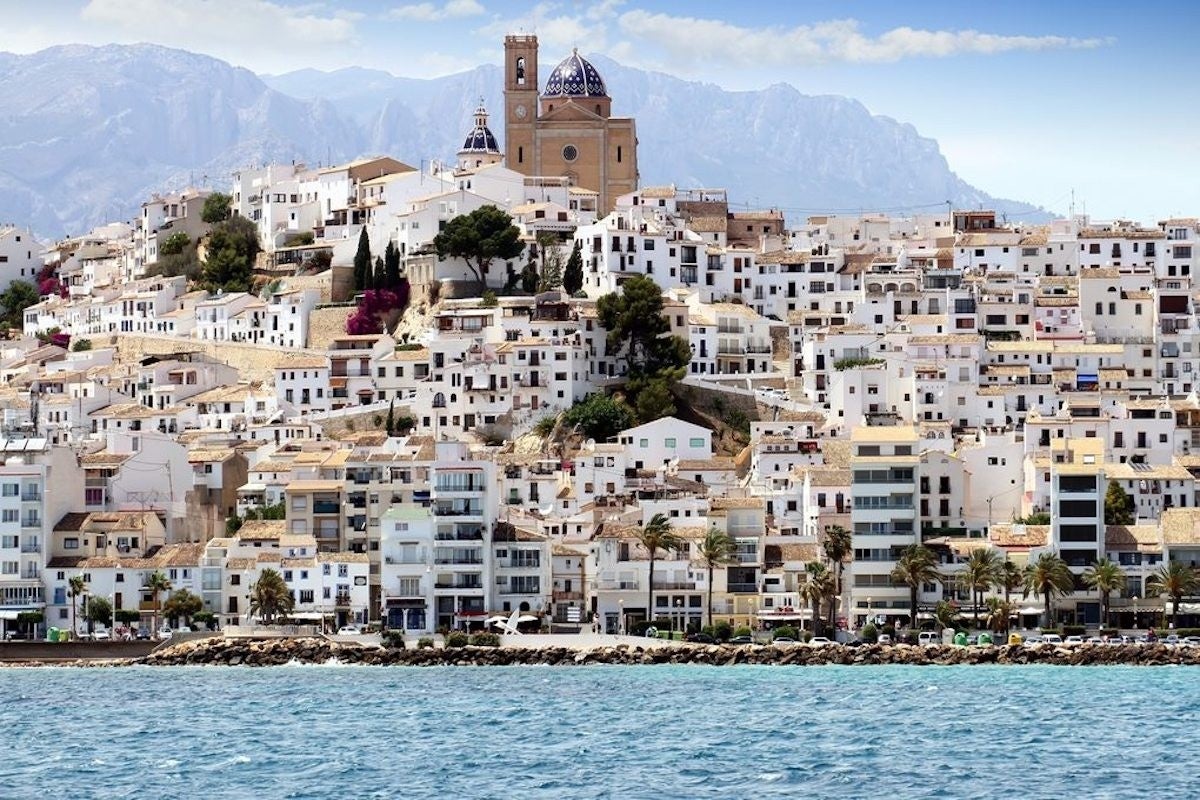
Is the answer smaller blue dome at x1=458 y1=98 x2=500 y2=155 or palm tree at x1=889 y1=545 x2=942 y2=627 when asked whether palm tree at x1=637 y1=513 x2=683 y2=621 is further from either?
smaller blue dome at x1=458 y1=98 x2=500 y2=155

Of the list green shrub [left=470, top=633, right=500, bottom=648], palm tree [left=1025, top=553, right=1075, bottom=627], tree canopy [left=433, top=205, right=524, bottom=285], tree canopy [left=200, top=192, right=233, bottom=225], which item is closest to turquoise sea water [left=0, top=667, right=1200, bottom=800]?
green shrub [left=470, top=633, right=500, bottom=648]

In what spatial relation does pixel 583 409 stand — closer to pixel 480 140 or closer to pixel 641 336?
pixel 641 336

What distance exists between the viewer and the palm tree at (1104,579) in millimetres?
62281

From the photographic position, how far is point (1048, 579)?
62.4m

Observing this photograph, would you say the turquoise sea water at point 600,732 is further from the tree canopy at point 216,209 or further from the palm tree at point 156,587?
the tree canopy at point 216,209

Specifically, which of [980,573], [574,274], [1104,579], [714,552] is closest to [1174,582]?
[1104,579]

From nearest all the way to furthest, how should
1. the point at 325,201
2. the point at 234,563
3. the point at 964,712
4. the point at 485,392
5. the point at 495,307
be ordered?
1. the point at 964,712
2. the point at 234,563
3. the point at 485,392
4. the point at 495,307
5. the point at 325,201

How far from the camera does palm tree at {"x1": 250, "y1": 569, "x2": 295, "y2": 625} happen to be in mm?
64562

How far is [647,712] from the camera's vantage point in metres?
51.1

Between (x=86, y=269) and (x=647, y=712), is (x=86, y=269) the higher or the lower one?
the higher one

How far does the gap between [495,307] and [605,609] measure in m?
21.1

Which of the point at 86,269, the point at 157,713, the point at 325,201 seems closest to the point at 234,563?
the point at 157,713

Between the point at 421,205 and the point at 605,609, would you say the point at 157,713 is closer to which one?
the point at 605,609

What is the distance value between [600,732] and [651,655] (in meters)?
13.7
